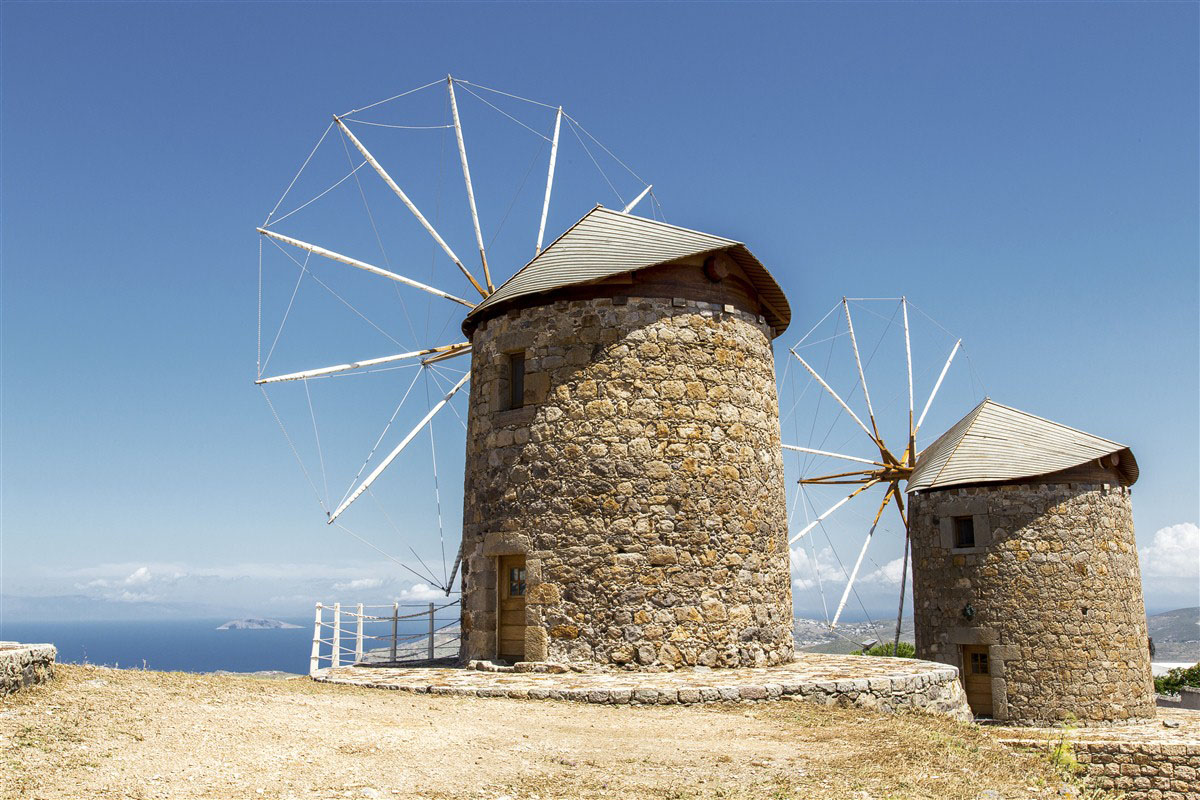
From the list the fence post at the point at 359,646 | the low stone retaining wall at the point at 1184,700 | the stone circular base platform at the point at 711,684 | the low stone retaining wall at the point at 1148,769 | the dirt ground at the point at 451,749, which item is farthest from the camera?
the low stone retaining wall at the point at 1184,700

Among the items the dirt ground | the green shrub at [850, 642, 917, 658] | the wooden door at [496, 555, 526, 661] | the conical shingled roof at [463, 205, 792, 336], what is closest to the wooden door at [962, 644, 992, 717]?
the green shrub at [850, 642, 917, 658]

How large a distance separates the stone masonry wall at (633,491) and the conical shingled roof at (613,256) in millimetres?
449

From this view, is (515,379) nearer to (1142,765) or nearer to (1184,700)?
(1142,765)

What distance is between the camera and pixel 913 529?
22000 mm

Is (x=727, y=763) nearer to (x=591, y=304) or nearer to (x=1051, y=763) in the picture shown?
(x=1051, y=763)

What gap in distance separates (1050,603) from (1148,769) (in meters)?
5.31

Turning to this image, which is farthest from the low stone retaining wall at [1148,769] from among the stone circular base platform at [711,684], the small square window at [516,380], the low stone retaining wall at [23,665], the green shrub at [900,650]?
the low stone retaining wall at [23,665]

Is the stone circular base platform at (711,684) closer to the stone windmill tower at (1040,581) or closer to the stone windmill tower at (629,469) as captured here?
the stone windmill tower at (629,469)

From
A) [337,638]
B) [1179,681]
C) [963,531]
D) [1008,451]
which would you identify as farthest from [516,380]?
[1179,681]

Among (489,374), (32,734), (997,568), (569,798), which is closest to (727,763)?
(569,798)

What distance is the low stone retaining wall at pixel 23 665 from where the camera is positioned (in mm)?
8430

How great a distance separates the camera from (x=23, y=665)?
8.71 meters

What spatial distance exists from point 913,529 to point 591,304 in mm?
11703

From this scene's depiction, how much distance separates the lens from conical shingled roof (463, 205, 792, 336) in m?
14.0
